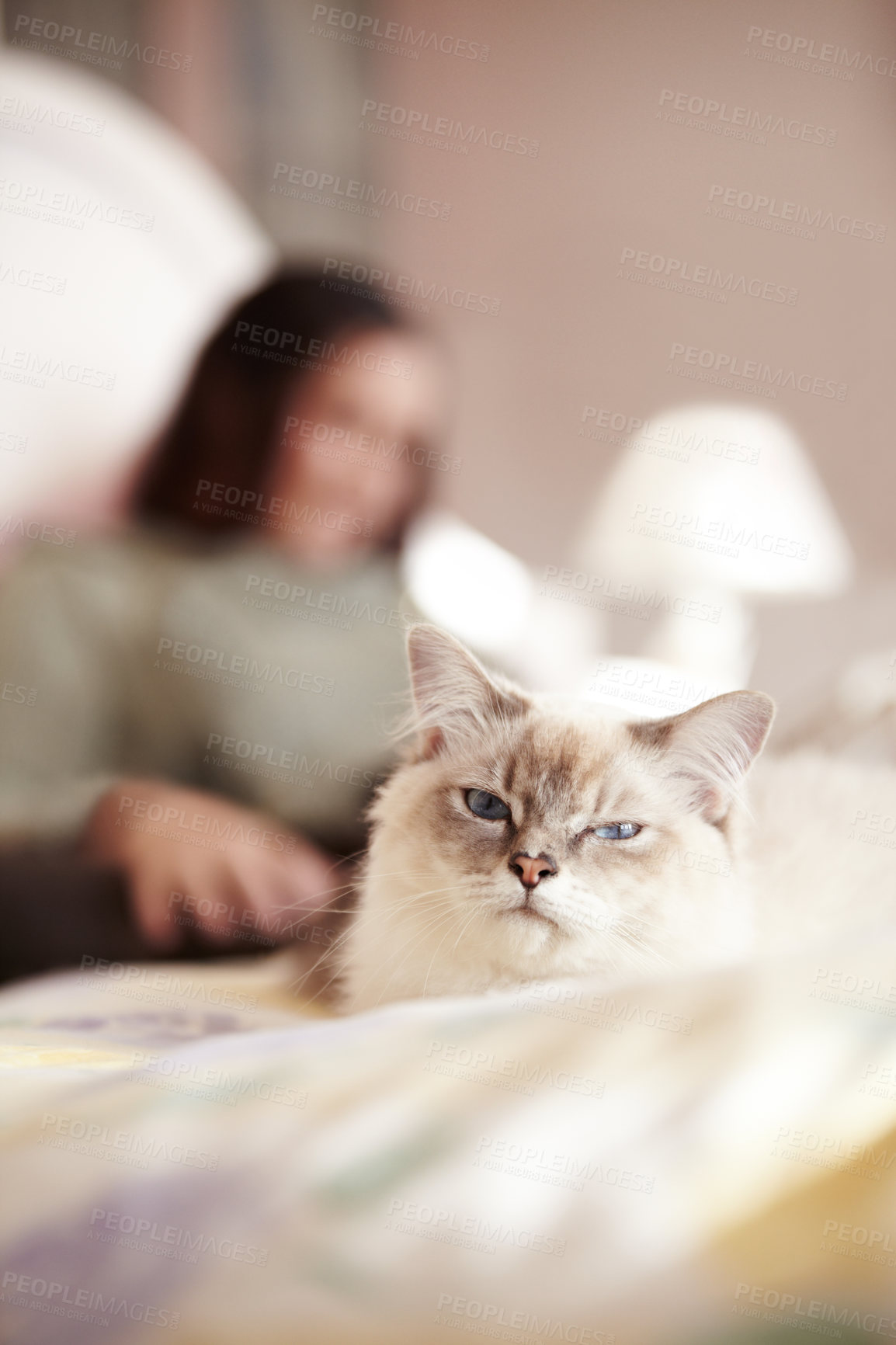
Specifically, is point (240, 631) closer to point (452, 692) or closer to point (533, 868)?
point (452, 692)

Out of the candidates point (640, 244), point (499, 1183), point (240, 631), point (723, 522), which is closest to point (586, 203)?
point (640, 244)

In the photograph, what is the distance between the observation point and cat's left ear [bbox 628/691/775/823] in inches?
26.0

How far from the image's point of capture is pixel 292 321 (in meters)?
1.47

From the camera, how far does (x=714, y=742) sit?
2.24 feet

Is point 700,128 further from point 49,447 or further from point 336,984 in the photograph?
point 336,984

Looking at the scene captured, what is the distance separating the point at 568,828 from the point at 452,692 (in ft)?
0.54

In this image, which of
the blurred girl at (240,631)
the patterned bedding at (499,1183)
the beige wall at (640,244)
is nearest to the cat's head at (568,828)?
the patterned bedding at (499,1183)

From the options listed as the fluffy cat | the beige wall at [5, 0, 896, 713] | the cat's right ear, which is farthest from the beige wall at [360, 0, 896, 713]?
the cat's right ear

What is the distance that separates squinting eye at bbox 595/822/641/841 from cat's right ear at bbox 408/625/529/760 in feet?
0.42

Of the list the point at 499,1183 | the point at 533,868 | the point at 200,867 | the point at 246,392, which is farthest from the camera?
the point at 246,392

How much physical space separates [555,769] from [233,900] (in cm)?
75

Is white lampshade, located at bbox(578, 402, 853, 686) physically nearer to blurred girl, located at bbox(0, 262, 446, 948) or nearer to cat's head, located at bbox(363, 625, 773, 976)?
blurred girl, located at bbox(0, 262, 446, 948)

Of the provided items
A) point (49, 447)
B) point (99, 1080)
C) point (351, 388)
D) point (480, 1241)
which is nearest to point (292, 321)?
point (351, 388)

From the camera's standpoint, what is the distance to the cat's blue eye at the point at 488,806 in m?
0.70
